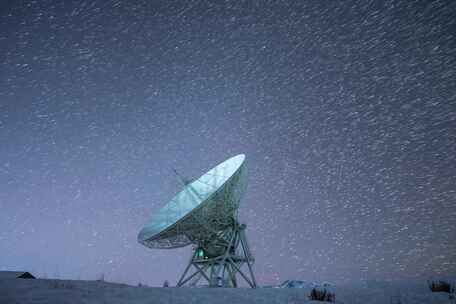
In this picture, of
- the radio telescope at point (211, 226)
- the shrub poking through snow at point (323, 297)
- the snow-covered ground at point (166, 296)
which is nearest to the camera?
the snow-covered ground at point (166, 296)

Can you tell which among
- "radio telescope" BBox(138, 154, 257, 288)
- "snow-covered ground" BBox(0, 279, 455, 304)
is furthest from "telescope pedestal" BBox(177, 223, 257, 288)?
"snow-covered ground" BBox(0, 279, 455, 304)

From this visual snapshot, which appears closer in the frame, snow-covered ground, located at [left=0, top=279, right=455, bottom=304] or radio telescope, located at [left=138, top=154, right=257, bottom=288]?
snow-covered ground, located at [left=0, top=279, right=455, bottom=304]

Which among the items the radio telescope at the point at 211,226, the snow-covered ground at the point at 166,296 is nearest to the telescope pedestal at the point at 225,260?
the radio telescope at the point at 211,226

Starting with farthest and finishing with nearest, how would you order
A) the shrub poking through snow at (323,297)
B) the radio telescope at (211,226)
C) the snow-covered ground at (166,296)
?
the radio telescope at (211,226) < the shrub poking through snow at (323,297) < the snow-covered ground at (166,296)

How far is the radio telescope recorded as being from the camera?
963 inches

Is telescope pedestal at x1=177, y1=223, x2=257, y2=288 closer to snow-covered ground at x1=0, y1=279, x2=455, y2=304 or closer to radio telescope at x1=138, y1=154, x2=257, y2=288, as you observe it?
radio telescope at x1=138, y1=154, x2=257, y2=288

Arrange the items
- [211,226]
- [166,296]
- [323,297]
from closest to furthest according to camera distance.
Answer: [323,297]
[166,296]
[211,226]

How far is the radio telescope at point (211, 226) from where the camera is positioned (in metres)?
24.5

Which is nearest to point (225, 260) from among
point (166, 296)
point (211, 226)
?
point (211, 226)

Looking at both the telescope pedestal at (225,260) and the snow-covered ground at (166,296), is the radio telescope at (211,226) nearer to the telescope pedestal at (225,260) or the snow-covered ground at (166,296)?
the telescope pedestal at (225,260)

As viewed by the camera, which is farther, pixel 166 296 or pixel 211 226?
pixel 211 226

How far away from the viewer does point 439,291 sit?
1048 centimetres

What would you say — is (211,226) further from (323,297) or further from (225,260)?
(323,297)

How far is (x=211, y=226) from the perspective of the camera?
85.9 ft
